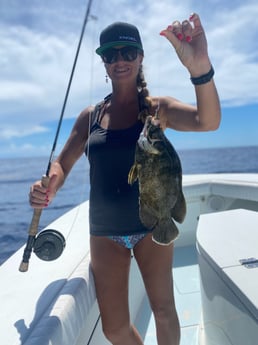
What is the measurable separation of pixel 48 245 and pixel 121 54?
4.03ft

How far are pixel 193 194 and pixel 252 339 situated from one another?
11.3 ft

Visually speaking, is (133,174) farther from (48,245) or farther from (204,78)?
(48,245)

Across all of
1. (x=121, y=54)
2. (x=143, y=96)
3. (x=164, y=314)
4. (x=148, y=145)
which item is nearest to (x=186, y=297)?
(x=164, y=314)

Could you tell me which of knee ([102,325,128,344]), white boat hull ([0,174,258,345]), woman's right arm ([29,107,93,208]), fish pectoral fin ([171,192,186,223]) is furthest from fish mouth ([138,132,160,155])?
knee ([102,325,128,344])

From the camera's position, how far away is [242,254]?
1829 millimetres

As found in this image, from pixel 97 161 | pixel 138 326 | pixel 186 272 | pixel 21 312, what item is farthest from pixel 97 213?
pixel 186 272

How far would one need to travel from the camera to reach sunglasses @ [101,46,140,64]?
6.19 ft

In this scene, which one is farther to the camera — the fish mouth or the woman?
the woman

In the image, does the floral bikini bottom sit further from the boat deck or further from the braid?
the boat deck

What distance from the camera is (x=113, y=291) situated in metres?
1.95

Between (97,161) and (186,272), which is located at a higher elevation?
(97,161)

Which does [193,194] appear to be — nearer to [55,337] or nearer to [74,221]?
[74,221]

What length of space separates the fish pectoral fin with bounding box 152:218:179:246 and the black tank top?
0.36 meters

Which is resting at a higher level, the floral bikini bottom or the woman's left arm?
the woman's left arm
